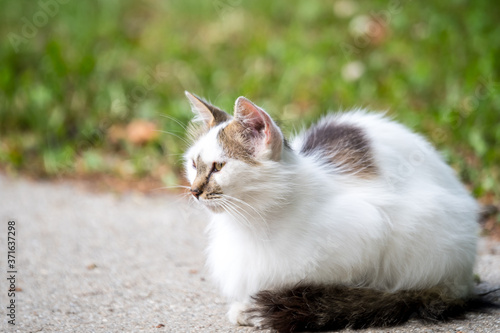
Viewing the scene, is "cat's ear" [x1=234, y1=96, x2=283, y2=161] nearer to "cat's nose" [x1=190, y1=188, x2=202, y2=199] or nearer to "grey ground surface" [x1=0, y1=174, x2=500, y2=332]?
"cat's nose" [x1=190, y1=188, x2=202, y2=199]

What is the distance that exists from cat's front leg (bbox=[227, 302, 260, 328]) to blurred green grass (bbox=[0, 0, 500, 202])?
1916 millimetres

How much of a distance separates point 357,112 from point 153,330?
4.45 ft

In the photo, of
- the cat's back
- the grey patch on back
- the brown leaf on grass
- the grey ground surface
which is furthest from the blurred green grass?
the grey patch on back

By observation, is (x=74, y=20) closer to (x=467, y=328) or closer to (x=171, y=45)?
(x=171, y=45)

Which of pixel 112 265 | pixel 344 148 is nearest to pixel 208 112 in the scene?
pixel 344 148

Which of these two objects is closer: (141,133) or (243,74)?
(141,133)

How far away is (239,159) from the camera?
233cm

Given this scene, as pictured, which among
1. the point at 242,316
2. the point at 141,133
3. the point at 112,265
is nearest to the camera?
the point at 242,316

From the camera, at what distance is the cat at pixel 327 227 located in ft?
7.66

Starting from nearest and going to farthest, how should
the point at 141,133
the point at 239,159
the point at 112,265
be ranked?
1. the point at 239,159
2. the point at 112,265
3. the point at 141,133

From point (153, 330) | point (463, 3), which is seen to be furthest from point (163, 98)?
point (153, 330)

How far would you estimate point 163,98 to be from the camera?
5785mm

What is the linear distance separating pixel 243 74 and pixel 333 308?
4.28 meters

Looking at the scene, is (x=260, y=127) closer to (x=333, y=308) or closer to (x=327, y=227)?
Answer: (x=327, y=227)
